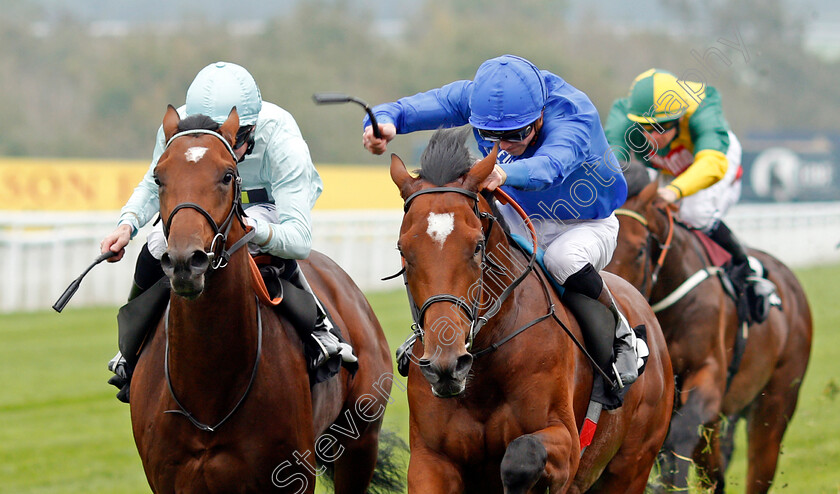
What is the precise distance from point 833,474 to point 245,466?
461 centimetres

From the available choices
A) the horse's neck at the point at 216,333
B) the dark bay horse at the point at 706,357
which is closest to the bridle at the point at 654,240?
the dark bay horse at the point at 706,357

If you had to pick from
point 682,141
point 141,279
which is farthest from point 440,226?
point 682,141

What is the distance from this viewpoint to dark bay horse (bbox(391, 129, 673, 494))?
320 centimetres

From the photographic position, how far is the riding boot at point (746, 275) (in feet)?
22.2

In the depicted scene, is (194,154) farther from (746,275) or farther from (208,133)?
(746,275)

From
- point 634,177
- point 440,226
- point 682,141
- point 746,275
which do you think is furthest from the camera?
point 746,275

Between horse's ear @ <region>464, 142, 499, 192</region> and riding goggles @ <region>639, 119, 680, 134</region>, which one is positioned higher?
horse's ear @ <region>464, 142, 499, 192</region>

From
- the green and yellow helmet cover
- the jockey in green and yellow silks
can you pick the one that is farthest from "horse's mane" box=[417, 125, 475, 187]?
the green and yellow helmet cover

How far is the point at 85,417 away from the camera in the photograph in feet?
28.3

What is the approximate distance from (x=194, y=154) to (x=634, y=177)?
2989 millimetres

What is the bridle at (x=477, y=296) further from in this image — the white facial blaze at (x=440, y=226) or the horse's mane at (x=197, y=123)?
the horse's mane at (x=197, y=123)

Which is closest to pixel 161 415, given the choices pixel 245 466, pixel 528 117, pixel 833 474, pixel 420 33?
pixel 245 466

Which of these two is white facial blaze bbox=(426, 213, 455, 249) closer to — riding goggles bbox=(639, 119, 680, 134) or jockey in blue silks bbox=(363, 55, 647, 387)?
jockey in blue silks bbox=(363, 55, 647, 387)

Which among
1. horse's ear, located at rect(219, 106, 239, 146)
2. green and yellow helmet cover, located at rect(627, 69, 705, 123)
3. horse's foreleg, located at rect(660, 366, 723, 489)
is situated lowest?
horse's foreleg, located at rect(660, 366, 723, 489)
